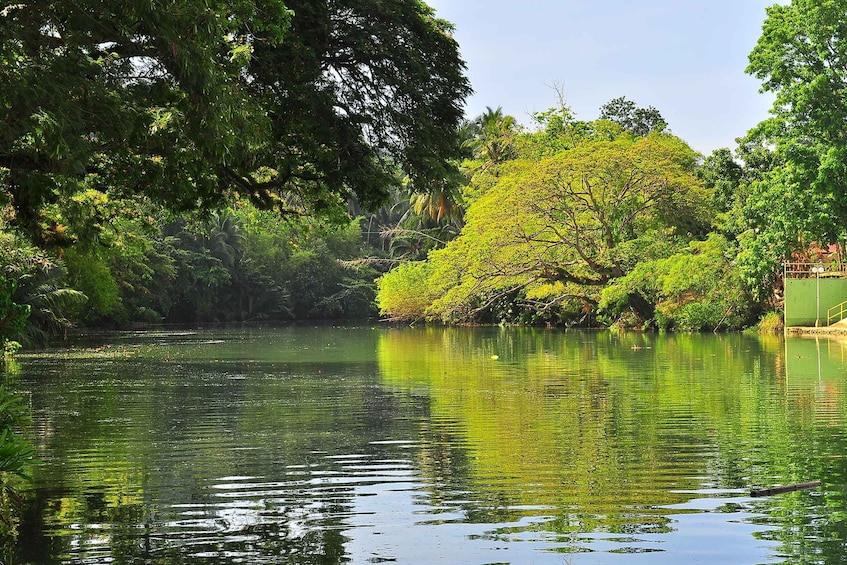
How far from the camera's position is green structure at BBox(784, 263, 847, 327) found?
1795 inches

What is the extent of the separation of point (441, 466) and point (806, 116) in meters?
A: 34.1

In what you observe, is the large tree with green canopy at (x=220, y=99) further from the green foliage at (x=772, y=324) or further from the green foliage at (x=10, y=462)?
the green foliage at (x=772, y=324)

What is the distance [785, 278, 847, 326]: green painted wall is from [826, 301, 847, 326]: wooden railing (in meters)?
0.13

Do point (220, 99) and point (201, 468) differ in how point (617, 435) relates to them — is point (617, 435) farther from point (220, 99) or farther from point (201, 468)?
point (220, 99)

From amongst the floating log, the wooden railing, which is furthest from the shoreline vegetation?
the floating log

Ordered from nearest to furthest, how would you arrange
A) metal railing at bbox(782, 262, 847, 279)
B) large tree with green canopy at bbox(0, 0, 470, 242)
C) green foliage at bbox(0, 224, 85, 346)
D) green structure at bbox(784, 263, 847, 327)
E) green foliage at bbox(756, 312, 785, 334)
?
large tree with green canopy at bbox(0, 0, 470, 242)
green foliage at bbox(0, 224, 85, 346)
green structure at bbox(784, 263, 847, 327)
metal railing at bbox(782, 262, 847, 279)
green foliage at bbox(756, 312, 785, 334)

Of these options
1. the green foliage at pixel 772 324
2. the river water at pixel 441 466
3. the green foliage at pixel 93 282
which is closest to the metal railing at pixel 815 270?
the green foliage at pixel 772 324

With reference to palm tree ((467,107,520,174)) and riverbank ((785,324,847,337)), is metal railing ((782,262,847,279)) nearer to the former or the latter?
riverbank ((785,324,847,337))

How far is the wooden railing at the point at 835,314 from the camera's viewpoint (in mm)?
45594

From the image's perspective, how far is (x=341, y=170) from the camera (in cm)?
1570

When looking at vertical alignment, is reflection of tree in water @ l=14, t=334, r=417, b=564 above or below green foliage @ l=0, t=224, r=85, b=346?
below

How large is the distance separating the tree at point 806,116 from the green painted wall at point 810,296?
2501mm

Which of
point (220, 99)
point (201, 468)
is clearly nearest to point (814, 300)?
point (201, 468)

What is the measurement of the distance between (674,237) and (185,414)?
123ft
